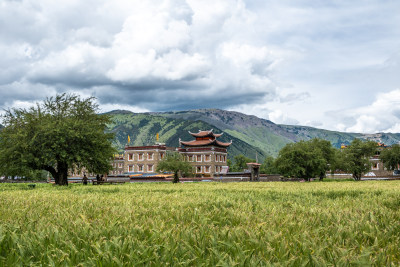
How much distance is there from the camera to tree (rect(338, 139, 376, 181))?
66.4 m

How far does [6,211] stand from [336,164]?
67807mm

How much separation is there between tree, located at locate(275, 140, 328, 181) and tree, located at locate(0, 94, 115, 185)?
111ft

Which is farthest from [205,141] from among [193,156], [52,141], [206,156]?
[52,141]

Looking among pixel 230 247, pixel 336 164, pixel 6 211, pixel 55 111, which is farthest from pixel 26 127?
pixel 336 164

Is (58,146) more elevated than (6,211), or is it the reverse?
(58,146)

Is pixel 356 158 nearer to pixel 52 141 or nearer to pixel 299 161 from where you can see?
pixel 299 161

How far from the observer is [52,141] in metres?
28.8

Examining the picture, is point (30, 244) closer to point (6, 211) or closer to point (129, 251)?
point (129, 251)

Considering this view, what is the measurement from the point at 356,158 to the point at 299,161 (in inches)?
696

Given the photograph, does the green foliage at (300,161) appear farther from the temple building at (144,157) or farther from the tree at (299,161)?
the temple building at (144,157)

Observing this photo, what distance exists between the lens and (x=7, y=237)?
4.34 metres

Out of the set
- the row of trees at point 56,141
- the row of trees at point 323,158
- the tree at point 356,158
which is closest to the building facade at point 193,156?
the row of trees at point 323,158

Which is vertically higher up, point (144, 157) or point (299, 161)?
point (144, 157)

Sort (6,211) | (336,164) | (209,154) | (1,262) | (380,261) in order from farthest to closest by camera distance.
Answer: (209,154), (336,164), (6,211), (1,262), (380,261)
